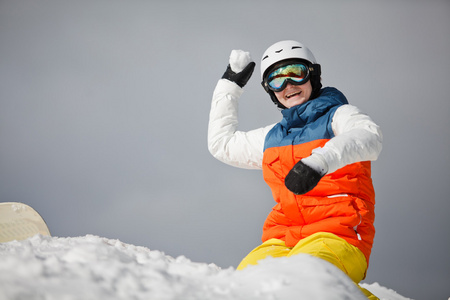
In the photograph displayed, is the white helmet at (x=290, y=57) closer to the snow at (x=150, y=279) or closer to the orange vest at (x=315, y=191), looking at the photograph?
the orange vest at (x=315, y=191)

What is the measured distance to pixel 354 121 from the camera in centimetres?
205

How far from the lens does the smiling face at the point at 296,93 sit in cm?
247

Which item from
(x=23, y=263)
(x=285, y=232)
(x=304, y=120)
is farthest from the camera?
(x=304, y=120)

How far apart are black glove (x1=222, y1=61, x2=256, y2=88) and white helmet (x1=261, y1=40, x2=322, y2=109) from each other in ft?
1.02

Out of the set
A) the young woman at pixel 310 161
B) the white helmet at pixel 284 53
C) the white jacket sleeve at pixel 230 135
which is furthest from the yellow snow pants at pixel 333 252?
the white helmet at pixel 284 53

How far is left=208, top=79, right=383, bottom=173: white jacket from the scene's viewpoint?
186 centimetres

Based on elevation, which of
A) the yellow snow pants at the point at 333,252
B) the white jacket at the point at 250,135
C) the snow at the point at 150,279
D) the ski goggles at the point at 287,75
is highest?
the ski goggles at the point at 287,75

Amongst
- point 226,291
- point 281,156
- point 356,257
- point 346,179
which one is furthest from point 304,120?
point 226,291

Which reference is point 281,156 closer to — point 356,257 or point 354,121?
point 354,121

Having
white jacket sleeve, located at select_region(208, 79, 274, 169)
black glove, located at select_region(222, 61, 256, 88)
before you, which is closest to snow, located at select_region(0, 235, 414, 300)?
white jacket sleeve, located at select_region(208, 79, 274, 169)

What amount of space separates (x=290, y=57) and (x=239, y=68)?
1.85 feet

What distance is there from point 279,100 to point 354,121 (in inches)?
26.9

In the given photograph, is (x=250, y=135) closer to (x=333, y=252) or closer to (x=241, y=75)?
(x=241, y=75)

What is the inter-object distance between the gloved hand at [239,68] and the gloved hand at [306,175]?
4.72ft
